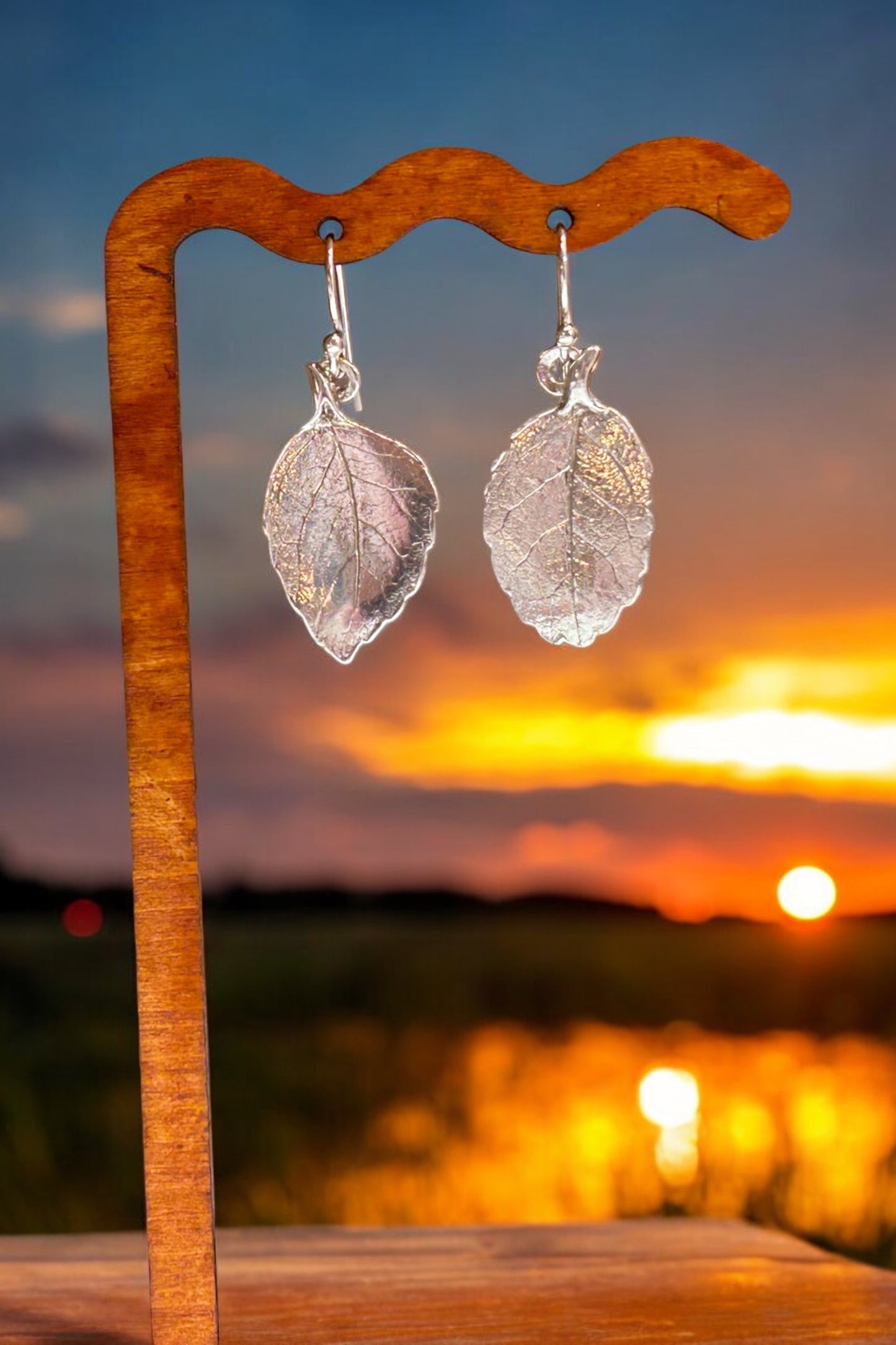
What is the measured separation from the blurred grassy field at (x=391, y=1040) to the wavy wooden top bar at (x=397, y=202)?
1.66 m

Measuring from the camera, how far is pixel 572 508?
87 centimetres

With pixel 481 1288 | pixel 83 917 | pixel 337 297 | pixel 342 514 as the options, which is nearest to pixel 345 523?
pixel 342 514

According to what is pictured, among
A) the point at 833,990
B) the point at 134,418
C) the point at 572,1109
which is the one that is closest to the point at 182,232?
the point at 134,418

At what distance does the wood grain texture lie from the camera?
2.77 ft

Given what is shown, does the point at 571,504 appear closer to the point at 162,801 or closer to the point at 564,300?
the point at 564,300

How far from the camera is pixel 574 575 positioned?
869 mm

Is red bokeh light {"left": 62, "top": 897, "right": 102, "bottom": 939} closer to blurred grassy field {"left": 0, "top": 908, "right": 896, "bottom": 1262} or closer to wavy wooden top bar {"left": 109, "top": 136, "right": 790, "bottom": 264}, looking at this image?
blurred grassy field {"left": 0, "top": 908, "right": 896, "bottom": 1262}

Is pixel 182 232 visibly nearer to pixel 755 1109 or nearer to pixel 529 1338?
pixel 529 1338

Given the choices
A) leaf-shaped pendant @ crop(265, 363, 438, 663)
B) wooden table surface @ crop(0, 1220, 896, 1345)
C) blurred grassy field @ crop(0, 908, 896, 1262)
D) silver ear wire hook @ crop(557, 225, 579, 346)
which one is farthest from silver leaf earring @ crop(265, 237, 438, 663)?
blurred grassy field @ crop(0, 908, 896, 1262)

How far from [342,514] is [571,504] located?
138mm

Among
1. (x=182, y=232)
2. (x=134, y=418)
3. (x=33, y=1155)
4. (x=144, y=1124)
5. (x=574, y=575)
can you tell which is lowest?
(x=33, y=1155)

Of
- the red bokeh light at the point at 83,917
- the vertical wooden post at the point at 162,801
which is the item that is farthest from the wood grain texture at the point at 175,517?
the red bokeh light at the point at 83,917

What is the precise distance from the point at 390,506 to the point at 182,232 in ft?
0.66

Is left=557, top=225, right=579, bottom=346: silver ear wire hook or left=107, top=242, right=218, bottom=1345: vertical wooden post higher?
left=557, top=225, right=579, bottom=346: silver ear wire hook
